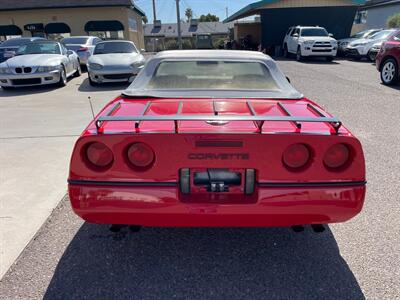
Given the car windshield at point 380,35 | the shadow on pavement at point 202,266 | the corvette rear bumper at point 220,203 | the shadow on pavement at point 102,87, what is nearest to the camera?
the corvette rear bumper at point 220,203

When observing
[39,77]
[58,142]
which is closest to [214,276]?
[58,142]

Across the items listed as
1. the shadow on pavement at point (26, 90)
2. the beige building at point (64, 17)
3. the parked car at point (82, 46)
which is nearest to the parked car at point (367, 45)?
the parked car at point (82, 46)

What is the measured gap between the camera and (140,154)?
2.12m

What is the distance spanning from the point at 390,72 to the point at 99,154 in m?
10.4

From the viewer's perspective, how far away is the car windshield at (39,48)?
10914mm

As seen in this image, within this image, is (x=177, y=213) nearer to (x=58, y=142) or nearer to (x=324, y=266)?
(x=324, y=266)

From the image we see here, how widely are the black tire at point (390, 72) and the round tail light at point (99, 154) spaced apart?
9946 millimetres

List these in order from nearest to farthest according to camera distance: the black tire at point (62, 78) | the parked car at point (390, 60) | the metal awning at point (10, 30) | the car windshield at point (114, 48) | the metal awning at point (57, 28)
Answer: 1. the parked car at point (390, 60)
2. the black tire at point (62, 78)
3. the car windshield at point (114, 48)
4. the metal awning at point (57, 28)
5. the metal awning at point (10, 30)

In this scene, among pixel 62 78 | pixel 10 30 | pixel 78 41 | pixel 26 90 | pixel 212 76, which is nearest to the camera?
pixel 212 76

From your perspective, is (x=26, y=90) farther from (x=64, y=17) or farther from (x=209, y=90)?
(x=64, y=17)

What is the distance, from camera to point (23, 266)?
248 centimetres

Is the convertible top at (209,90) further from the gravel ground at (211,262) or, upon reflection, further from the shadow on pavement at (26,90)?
the shadow on pavement at (26,90)

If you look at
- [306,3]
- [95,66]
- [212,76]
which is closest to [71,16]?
[306,3]

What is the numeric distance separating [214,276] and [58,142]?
388 cm
